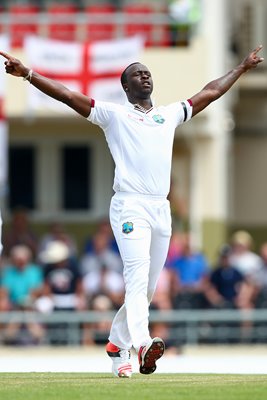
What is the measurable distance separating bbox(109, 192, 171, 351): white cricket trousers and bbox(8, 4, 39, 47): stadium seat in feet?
49.5

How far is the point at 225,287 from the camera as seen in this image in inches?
971

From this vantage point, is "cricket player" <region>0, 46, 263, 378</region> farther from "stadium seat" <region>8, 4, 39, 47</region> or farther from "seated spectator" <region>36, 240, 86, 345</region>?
"stadium seat" <region>8, 4, 39, 47</region>

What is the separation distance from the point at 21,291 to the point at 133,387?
40.7 ft

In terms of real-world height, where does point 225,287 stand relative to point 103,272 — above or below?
below

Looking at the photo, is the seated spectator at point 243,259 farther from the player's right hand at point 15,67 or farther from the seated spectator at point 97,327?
the player's right hand at point 15,67

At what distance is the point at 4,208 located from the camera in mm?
29156

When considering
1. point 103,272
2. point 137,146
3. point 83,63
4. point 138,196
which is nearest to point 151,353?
point 138,196

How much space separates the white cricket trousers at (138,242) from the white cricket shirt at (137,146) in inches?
4.2

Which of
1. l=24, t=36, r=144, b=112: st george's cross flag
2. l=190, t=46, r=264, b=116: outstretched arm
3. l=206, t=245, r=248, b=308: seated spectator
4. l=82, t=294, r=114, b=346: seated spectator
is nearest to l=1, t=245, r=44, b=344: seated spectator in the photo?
l=82, t=294, r=114, b=346: seated spectator

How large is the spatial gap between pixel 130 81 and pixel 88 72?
12.7 meters

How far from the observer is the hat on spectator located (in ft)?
80.4

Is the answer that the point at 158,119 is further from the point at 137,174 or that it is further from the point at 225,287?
the point at 225,287

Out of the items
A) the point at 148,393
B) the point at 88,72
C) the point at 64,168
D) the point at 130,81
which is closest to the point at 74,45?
the point at 88,72

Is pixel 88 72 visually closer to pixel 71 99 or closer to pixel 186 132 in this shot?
pixel 186 132
